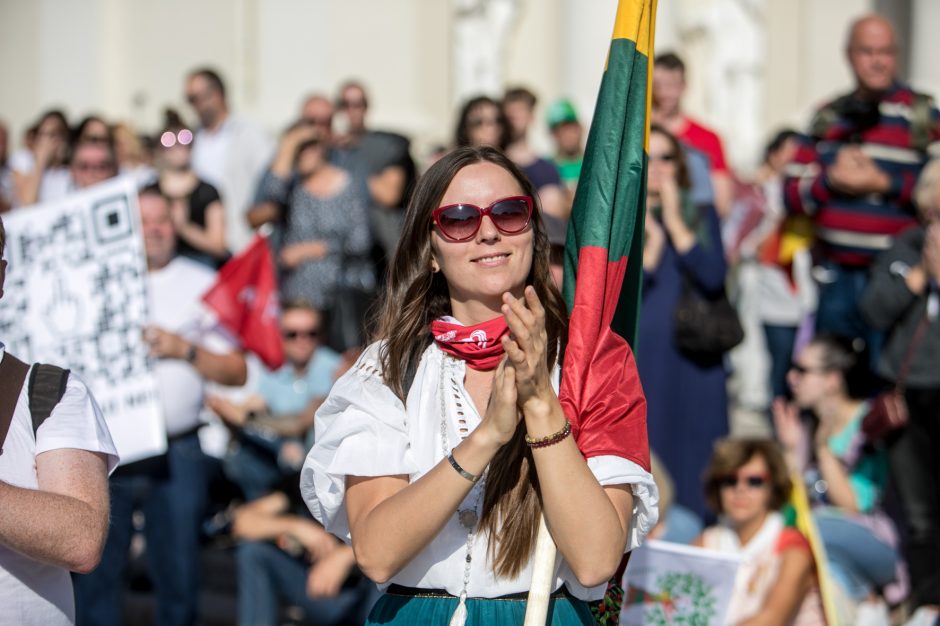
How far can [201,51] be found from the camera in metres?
14.4

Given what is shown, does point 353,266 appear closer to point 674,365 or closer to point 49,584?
point 674,365

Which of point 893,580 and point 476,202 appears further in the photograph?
point 893,580

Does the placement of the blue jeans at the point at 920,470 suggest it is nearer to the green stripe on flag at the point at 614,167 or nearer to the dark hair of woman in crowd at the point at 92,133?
the green stripe on flag at the point at 614,167

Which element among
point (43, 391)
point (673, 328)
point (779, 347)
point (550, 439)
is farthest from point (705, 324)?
point (43, 391)

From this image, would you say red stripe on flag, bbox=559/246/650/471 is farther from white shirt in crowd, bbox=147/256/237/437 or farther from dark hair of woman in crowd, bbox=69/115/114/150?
dark hair of woman in crowd, bbox=69/115/114/150

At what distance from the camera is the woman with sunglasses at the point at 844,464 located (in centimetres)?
602

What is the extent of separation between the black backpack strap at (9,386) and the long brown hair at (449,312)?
76cm

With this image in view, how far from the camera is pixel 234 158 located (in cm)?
988

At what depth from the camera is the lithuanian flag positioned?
9.89 ft

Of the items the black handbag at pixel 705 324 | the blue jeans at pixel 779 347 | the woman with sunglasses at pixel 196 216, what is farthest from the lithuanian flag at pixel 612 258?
the blue jeans at pixel 779 347

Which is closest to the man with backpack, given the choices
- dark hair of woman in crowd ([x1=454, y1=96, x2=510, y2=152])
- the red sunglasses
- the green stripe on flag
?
the red sunglasses

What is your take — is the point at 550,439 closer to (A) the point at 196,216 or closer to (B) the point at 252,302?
(B) the point at 252,302

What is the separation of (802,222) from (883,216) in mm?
526

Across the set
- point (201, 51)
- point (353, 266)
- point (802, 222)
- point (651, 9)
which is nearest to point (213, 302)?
point (353, 266)
